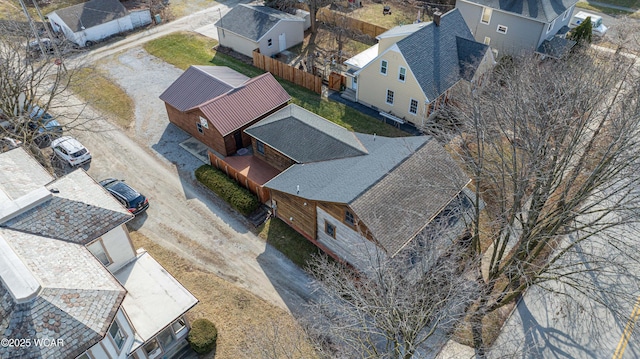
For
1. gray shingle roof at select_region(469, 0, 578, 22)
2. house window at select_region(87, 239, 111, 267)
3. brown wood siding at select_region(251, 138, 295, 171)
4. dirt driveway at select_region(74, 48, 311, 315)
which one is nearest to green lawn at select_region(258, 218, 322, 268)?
dirt driveway at select_region(74, 48, 311, 315)

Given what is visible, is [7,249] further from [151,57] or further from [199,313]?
[151,57]

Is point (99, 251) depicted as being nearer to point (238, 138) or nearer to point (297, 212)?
point (297, 212)

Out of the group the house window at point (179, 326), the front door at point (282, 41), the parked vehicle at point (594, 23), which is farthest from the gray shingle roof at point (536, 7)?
the house window at point (179, 326)

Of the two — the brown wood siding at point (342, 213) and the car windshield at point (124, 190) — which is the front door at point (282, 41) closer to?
the car windshield at point (124, 190)

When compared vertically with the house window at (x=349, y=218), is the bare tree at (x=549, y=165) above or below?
above

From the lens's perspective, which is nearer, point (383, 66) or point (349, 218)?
point (349, 218)

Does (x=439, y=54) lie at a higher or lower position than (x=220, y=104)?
higher

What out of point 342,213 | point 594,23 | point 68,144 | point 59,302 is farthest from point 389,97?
point 594,23
